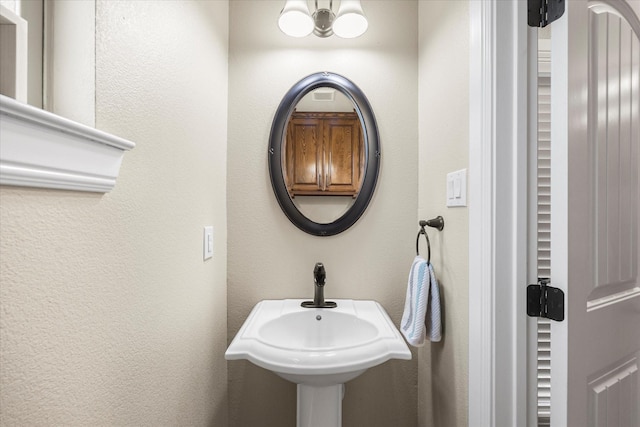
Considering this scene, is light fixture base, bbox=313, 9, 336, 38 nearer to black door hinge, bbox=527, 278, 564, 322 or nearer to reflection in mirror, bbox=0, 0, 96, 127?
reflection in mirror, bbox=0, 0, 96, 127

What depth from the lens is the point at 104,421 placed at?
0.60 meters

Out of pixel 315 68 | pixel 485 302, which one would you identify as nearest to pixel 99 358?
pixel 485 302

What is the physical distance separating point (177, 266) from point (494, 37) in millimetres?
1091

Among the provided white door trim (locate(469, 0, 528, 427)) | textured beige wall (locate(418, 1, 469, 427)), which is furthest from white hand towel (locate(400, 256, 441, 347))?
white door trim (locate(469, 0, 528, 427))

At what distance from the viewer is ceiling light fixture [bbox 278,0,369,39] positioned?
125cm

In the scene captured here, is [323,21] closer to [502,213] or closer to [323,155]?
[323,155]

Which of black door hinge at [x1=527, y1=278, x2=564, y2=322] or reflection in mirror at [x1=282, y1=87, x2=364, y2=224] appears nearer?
black door hinge at [x1=527, y1=278, x2=564, y2=322]

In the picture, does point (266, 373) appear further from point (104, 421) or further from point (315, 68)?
point (315, 68)

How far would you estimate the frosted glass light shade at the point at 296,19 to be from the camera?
1244 millimetres

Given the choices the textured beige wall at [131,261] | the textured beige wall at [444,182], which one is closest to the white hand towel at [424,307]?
the textured beige wall at [444,182]

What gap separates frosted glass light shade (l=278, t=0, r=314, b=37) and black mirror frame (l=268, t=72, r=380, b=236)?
18 cm

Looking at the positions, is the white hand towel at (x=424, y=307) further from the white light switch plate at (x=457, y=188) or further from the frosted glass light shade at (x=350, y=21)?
the frosted glass light shade at (x=350, y=21)

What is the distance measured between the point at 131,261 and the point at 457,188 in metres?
0.94

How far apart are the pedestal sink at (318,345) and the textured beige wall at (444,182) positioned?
220 millimetres
